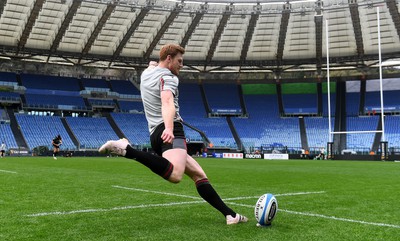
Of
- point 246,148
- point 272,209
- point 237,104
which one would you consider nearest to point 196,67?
point 237,104

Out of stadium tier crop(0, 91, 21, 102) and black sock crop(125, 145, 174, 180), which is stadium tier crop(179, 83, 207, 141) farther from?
black sock crop(125, 145, 174, 180)

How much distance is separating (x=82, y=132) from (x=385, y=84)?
4148cm

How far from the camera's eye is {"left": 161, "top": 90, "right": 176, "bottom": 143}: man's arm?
178 inches

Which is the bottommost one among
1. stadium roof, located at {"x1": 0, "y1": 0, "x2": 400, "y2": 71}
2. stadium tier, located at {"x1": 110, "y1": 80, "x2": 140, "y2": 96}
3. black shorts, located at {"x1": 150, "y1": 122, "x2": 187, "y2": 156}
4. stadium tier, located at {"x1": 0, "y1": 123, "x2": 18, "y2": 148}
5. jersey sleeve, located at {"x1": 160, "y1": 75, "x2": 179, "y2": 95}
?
black shorts, located at {"x1": 150, "y1": 122, "x2": 187, "y2": 156}

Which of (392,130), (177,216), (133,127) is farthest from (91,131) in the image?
(177,216)

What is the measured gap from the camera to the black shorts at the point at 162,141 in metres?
4.90

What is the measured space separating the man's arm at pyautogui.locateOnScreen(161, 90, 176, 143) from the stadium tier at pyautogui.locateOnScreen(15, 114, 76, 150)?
4504 centimetres

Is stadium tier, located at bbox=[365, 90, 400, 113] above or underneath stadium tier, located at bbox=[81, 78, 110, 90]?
underneath

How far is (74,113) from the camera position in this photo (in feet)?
182

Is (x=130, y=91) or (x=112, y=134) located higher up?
(x=130, y=91)

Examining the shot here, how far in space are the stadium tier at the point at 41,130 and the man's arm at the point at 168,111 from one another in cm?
4504

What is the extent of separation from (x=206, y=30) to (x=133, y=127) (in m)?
17.3

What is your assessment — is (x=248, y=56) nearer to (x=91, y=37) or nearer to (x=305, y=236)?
(x=91, y=37)

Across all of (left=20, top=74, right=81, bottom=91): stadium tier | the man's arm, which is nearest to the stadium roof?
(left=20, top=74, right=81, bottom=91): stadium tier
